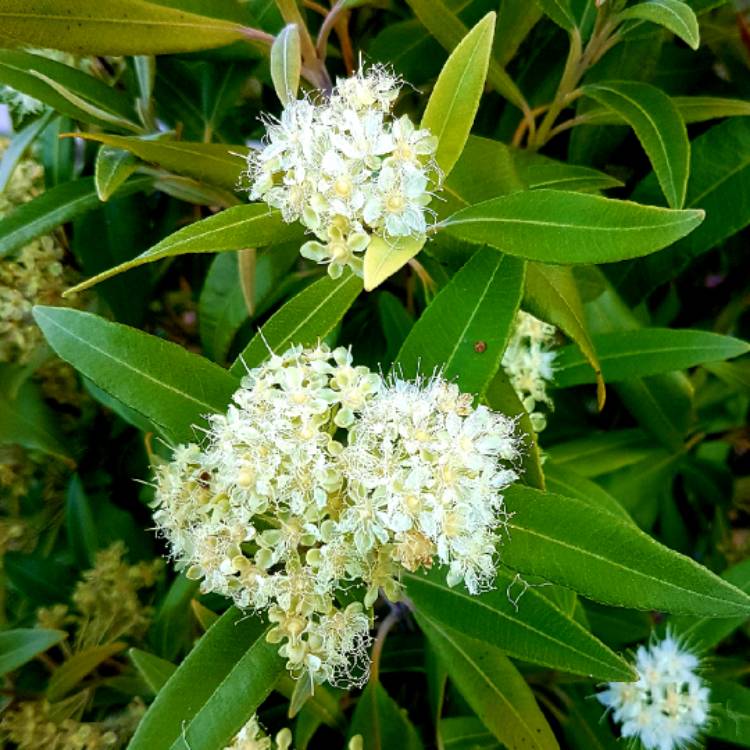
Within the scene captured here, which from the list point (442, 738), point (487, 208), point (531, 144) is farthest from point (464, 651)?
point (531, 144)

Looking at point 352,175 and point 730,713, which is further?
point 730,713

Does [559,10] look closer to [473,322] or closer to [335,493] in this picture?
[473,322]

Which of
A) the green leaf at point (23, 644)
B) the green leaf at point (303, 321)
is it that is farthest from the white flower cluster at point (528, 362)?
the green leaf at point (23, 644)

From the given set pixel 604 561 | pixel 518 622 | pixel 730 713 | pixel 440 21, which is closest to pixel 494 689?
pixel 518 622

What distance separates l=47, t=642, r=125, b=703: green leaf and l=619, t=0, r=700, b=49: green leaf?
1.05 metres

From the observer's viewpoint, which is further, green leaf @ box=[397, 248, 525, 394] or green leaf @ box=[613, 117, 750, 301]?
green leaf @ box=[613, 117, 750, 301]

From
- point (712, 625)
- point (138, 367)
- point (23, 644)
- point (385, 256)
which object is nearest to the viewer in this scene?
point (385, 256)

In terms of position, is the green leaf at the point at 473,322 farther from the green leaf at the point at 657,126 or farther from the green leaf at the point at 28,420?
the green leaf at the point at 28,420

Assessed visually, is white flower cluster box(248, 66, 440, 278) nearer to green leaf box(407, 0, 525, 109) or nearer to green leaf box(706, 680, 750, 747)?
green leaf box(407, 0, 525, 109)

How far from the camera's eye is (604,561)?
27.6 inches

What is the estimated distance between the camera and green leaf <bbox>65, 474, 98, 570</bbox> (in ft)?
4.26

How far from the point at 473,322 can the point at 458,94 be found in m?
0.22

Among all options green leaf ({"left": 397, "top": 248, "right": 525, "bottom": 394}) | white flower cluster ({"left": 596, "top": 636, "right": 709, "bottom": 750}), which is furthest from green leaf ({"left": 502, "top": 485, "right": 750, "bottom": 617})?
white flower cluster ({"left": 596, "top": 636, "right": 709, "bottom": 750})

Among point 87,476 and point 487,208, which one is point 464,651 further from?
point 87,476
